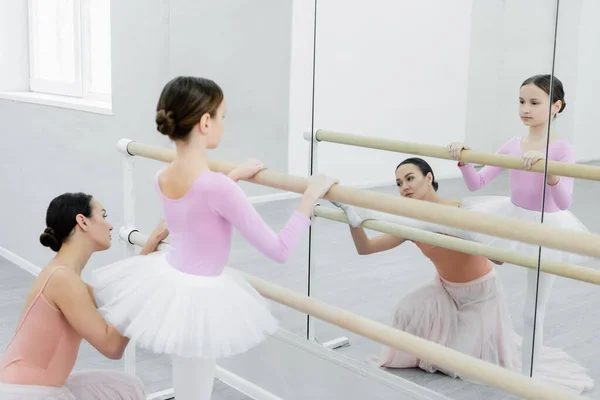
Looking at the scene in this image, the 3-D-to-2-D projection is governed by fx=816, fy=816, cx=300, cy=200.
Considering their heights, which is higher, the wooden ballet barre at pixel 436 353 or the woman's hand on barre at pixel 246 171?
the woman's hand on barre at pixel 246 171

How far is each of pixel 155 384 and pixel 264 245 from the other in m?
1.29

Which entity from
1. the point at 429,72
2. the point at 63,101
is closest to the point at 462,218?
the point at 429,72

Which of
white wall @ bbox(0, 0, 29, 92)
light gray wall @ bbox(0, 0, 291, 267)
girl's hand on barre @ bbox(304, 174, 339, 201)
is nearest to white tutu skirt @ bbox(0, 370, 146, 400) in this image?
light gray wall @ bbox(0, 0, 291, 267)

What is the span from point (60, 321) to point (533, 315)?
104cm

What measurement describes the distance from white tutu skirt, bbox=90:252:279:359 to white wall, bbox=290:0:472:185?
1.71 ft

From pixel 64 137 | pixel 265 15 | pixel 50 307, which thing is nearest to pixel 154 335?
pixel 50 307

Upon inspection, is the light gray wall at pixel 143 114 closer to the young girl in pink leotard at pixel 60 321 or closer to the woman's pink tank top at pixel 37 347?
the young girl in pink leotard at pixel 60 321

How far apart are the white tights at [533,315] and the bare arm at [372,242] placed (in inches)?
12.9

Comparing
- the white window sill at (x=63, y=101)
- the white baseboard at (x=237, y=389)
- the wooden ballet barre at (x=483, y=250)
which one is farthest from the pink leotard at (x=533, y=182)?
the white window sill at (x=63, y=101)

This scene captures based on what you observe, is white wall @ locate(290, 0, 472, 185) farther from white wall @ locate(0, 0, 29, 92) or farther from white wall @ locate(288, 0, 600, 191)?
white wall @ locate(0, 0, 29, 92)

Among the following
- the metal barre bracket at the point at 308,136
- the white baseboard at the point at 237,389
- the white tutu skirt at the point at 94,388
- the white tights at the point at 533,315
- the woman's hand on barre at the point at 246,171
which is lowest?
the white baseboard at the point at 237,389

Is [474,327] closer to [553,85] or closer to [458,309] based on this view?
[458,309]

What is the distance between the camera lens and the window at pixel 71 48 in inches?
139

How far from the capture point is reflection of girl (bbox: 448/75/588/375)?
1.57 metres
